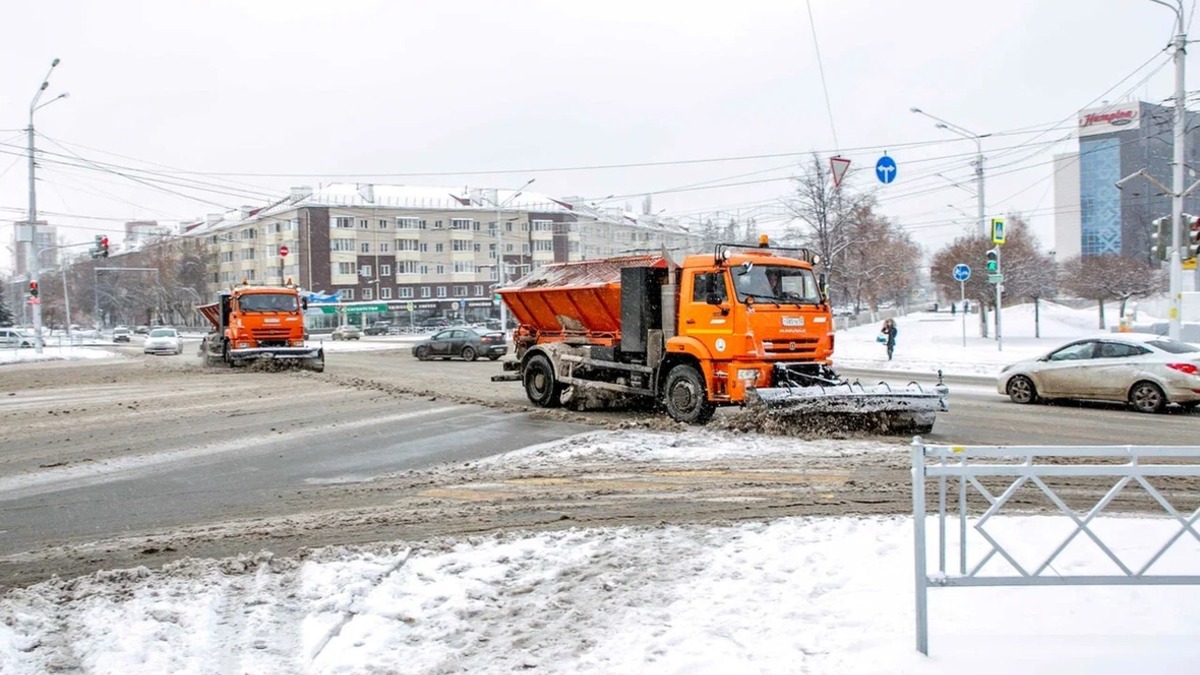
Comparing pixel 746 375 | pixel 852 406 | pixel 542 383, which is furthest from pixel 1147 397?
pixel 542 383

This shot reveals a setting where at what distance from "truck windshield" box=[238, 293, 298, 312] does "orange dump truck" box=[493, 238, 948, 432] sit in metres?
15.5

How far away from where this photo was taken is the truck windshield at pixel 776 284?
13.4 meters

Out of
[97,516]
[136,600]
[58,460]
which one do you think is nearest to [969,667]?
[136,600]

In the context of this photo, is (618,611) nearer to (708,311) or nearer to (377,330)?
(708,311)

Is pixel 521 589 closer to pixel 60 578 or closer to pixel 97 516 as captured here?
pixel 60 578

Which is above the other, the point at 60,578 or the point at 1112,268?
the point at 1112,268

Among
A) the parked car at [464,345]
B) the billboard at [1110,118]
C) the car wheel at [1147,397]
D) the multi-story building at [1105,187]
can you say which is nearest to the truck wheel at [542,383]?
the car wheel at [1147,397]

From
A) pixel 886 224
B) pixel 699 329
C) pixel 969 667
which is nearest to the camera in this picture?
pixel 969 667

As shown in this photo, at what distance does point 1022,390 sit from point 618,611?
46.4 feet

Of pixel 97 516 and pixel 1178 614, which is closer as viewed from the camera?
pixel 1178 614

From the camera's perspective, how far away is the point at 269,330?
28.6m

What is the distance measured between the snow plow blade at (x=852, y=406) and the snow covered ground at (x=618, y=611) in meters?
4.96

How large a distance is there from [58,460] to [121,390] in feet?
39.5

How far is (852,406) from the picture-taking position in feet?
40.4
